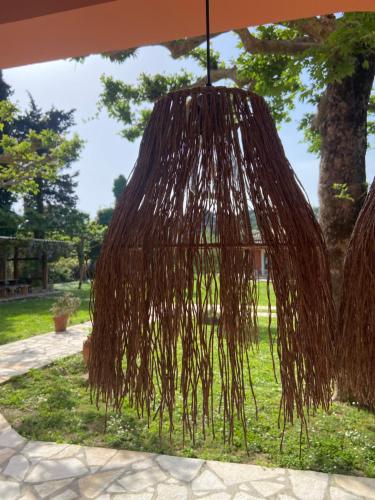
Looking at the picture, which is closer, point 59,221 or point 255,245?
point 255,245

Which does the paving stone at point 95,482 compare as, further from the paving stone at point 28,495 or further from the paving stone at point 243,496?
the paving stone at point 243,496

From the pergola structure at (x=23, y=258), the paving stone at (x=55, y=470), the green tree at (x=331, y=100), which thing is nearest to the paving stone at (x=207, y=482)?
the paving stone at (x=55, y=470)

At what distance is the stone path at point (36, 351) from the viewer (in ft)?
15.0

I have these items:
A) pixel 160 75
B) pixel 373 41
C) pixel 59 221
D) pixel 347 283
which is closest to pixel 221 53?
pixel 160 75

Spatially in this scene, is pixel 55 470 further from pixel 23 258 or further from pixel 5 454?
pixel 23 258

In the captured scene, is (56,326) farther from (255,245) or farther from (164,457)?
(255,245)

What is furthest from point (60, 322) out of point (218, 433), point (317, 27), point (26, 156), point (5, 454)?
point (317, 27)

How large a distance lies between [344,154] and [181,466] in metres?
2.41

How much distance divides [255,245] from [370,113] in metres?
4.15

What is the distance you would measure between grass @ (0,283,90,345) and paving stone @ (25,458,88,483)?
3.82m

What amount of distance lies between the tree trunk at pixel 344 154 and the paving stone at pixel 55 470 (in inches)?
75.5

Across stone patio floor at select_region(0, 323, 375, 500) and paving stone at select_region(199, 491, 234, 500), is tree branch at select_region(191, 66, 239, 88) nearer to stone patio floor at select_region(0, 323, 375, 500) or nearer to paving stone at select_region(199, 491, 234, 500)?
stone patio floor at select_region(0, 323, 375, 500)

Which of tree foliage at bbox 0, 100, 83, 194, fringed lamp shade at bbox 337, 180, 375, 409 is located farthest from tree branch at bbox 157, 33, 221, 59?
tree foliage at bbox 0, 100, 83, 194

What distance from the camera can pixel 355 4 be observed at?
4.09 feet
